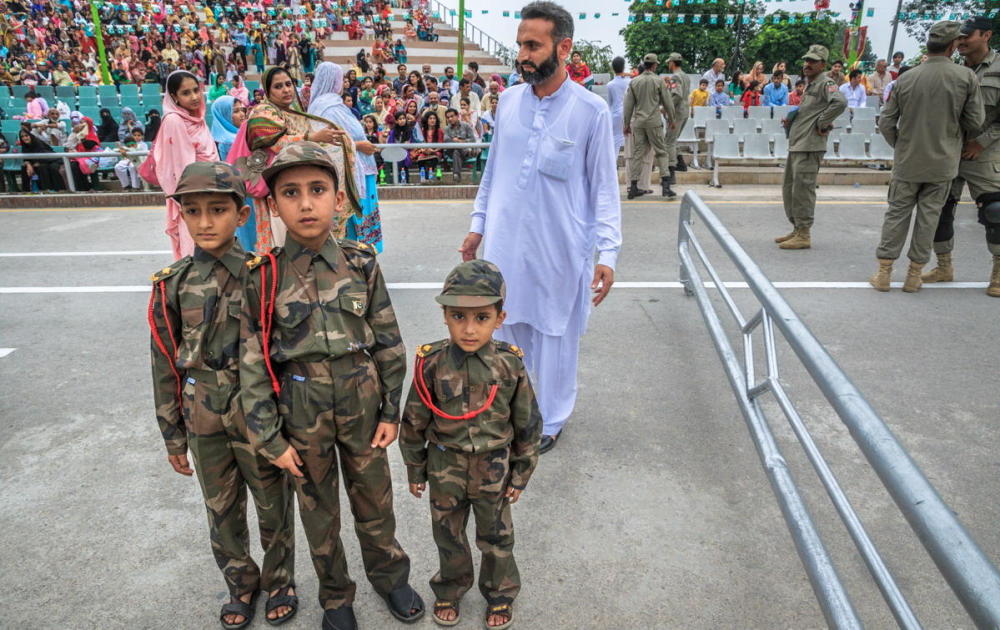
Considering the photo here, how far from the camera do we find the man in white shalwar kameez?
2926 millimetres

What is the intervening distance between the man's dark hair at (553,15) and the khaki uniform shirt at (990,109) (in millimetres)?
4058

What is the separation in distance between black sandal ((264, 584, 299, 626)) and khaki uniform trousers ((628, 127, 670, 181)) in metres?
8.06

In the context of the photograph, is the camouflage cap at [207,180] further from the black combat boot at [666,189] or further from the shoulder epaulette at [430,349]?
the black combat boot at [666,189]

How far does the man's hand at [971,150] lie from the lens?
17.0 ft

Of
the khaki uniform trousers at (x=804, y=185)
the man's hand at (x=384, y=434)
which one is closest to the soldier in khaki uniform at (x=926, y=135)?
the khaki uniform trousers at (x=804, y=185)

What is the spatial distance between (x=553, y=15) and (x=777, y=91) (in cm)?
1308

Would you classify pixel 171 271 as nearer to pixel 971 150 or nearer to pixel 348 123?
pixel 348 123

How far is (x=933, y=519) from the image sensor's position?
125cm

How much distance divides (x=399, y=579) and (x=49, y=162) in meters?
11.3

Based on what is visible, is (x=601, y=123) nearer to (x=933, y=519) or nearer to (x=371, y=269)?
(x=371, y=269)

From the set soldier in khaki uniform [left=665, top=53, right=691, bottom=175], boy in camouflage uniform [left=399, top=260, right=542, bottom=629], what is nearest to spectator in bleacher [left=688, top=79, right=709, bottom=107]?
soldier in khaki uniform [left=665, top=53, right=691, bottom=175]

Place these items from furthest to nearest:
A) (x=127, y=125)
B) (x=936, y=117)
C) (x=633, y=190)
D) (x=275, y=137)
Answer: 1. (x=127, y=125)
2. (x=633, y=190)
3. (x=936, y=117)
4. (x=275, y=137)

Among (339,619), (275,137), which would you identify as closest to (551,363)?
(339,619)

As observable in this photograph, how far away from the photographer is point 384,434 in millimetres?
2119
